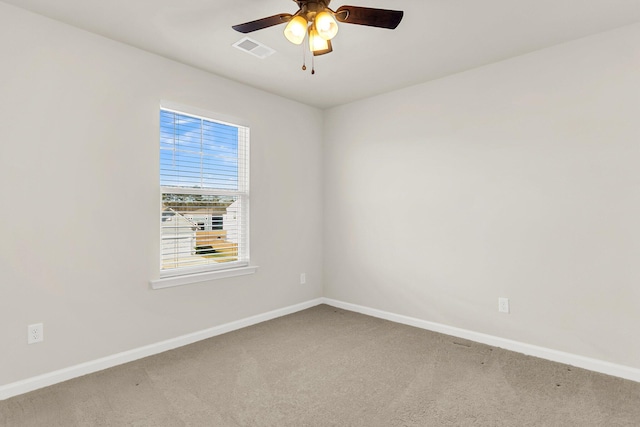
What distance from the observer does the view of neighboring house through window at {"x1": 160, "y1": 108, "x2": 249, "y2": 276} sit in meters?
3.05

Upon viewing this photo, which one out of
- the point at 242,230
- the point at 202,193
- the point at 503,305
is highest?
the point at 202,193

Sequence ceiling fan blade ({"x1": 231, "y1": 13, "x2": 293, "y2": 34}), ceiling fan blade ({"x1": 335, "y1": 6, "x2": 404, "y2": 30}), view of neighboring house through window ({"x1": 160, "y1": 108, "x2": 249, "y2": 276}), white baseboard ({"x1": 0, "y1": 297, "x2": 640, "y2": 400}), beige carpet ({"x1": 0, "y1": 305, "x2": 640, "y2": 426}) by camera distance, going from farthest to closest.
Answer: view of neighboring house through window ({"x1": 160, "y1": 108, "x2": 249, "y2": 276})
white baseboard ({"x1": 0, "y1": 297, "x2": 640, "y2": 400})
beige carpet ({"x1": 0, "y1": 305, "x2": 640, "y2": 426})
ceiling fan blade ({"x1": 231, "y1": 13, "x2": 293, "y2": 34})
ceiling fan blade ({"x1": 335, "y1": 6, "x2": 404, "y2": 30})

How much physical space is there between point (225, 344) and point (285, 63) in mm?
2549

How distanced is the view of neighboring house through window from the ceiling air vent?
0.81 metres

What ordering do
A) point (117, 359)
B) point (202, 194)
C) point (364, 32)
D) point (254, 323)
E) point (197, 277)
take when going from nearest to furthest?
point (364, 32) → point (117, 359) → point (197, 277) → point (202, 194) → point (254, 323)

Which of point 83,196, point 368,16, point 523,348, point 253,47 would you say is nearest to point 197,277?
point 83,196

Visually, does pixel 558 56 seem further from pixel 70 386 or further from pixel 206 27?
pixel 70 386

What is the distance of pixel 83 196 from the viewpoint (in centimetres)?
255

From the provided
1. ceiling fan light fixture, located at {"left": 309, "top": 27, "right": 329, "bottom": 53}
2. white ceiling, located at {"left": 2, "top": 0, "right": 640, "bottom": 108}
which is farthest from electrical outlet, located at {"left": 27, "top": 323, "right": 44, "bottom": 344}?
ceiling fan light fixture, located at {"left": 309, "top": 27, "right": 329, "bottom": 53}

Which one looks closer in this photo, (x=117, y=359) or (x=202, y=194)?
(x=117, y=359)

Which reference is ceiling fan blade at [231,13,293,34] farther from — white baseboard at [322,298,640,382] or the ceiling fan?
white baseboard at [322,298,640,382]

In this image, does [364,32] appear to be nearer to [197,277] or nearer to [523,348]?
[197,277]

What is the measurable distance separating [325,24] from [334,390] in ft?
7.33

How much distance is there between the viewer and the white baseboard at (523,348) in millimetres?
2500
